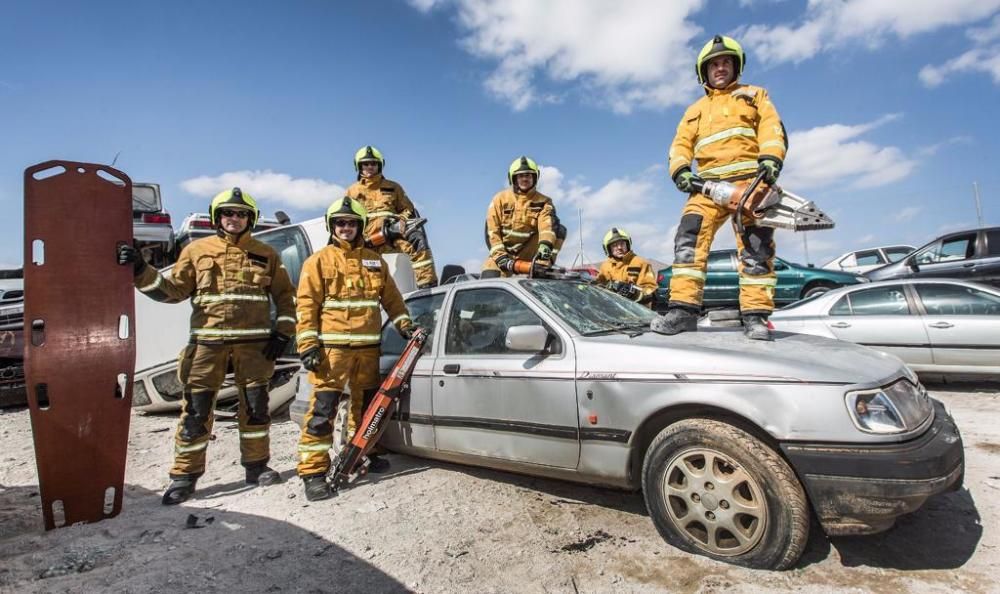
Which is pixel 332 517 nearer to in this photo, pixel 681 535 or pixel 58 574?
pixel 58 574

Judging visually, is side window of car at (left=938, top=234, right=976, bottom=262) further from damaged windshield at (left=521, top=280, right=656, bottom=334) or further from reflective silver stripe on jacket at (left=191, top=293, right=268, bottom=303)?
reflective silver stripe on jacket at (left=191, top=293, right=268, bottom=303)

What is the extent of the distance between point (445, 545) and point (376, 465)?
142cm

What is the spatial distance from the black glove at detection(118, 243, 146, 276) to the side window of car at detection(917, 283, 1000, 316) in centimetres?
722

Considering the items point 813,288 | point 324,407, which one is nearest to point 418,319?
point 324,407

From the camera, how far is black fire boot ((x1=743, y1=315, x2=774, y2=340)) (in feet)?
9.14

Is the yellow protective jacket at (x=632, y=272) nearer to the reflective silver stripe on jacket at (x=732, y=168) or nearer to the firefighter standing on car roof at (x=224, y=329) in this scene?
the reflective silver stripe on jacket at (x=732, y=168)

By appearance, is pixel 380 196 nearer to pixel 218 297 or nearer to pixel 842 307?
pixel 218 297

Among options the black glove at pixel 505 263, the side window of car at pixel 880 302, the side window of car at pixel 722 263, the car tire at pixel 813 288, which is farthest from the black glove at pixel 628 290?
the car tire at pixel 813 288

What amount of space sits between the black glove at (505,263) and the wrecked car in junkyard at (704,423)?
67.8 inches

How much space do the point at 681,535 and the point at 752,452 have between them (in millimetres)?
556

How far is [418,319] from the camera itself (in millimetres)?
4031

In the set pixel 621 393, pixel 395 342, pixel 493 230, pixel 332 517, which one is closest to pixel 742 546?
pixel 621 393

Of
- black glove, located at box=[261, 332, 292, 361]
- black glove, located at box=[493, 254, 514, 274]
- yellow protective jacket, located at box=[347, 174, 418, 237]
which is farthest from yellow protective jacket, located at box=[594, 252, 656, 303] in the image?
black glove, located at box=[261, 332, 292, 361]

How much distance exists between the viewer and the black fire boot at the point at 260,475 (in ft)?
12.4
